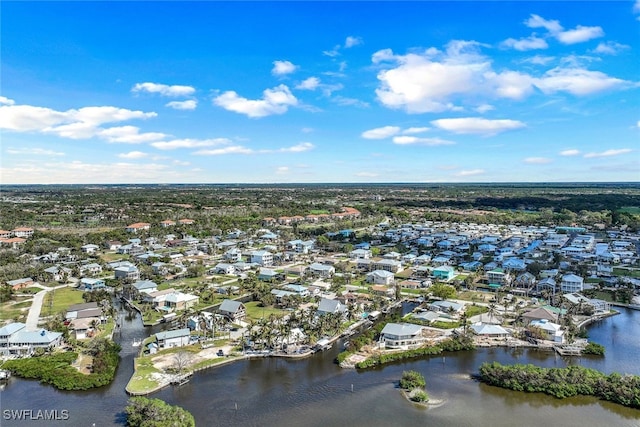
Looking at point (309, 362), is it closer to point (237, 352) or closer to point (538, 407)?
point (237, 352)

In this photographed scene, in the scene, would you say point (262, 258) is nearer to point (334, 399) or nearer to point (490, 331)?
point (490, 331)

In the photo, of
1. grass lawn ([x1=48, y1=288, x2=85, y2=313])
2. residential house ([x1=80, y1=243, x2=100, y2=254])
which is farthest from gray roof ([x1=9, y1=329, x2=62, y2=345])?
residential house ([x1=80, y1=243, x2=100, y2=254])

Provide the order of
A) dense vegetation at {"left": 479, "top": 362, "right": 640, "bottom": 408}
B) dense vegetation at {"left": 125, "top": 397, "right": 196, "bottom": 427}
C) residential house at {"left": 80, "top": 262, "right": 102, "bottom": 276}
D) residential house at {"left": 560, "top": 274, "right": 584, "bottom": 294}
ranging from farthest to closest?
residential house at {"left": 80, "top": 262, "right": 102, "bottom": 276} → residential house at {"left": 560, "top": 274, "right": 584, "bottom": 294} → dense vegetation at {"left": 479, "top": 362, "right": 640, "bottom": 408} → dense vegetation at {"left": 125, "top": 397, "right": 196, "bottom": 427}

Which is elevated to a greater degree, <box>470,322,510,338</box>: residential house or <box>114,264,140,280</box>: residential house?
<box>114,264,140,280</box>: residential house

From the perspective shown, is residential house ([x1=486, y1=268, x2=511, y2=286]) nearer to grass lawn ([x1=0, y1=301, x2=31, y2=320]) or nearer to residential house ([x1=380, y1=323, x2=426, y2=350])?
residential house ([x1=380, y1=323, x2=426, y2=350])

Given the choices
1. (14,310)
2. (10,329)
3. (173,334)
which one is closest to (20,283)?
(14,310)

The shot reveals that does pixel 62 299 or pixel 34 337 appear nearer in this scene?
pixel 34 337
